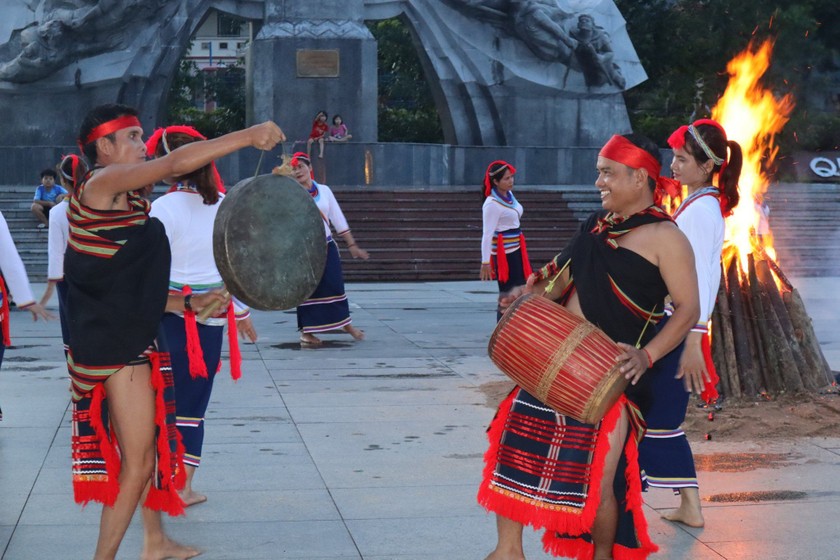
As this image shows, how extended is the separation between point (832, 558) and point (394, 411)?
369cm

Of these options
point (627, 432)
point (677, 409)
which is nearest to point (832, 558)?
point (677, 409)

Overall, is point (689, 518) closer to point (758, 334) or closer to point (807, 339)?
point (758, 334)

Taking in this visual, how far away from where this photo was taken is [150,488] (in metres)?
4.94

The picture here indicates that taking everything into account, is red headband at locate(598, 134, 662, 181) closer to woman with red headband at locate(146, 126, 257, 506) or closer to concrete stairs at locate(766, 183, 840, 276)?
woman with red headband at locate(146, 126, 257, 506)

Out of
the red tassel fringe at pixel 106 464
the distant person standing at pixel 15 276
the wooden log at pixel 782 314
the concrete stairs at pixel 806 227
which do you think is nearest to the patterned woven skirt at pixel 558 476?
the red tassel fringe at pixel 106 464

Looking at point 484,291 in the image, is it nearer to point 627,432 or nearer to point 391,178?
point 391,178

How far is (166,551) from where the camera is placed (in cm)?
508

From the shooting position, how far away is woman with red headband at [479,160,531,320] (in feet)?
37.5

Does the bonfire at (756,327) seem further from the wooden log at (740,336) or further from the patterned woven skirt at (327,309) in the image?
the patterned woven skirt at (327,309)

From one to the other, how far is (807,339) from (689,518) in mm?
2946

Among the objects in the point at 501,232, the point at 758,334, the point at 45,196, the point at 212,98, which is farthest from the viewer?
the point at 212,98

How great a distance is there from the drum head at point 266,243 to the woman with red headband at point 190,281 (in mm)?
1331

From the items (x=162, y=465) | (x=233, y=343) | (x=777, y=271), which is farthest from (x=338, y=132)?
(x=162, y=465)

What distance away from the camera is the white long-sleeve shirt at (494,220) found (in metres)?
11.4
